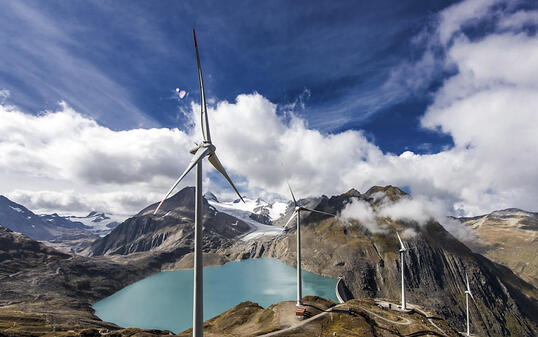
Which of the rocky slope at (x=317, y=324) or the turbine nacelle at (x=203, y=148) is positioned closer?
the turbine nacelle at (x=203, y=148)

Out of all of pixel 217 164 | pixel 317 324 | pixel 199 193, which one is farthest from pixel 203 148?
pixel 317 324

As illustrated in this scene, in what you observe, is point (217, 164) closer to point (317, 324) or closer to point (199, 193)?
point (199, 193)

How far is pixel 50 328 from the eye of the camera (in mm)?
116750

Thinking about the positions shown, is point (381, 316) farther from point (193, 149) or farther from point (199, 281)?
point (193, 149)

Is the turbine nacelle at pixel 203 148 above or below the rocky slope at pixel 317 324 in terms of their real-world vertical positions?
above

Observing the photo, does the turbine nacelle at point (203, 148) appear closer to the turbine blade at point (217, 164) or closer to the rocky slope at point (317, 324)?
the turbine blade at point (217, 164)

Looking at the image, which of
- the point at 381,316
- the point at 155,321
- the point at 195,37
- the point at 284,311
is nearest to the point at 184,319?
the point at 155,321

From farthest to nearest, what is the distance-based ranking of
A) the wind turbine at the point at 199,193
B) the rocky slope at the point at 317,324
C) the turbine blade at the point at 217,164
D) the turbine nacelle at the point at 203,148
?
1. the rocky slope at the point at 317,324
2. the turbine blade at the point at 217,164
3. the turbine nacelle at the point at 203,148
4. the wind turbine at the point at 199,193

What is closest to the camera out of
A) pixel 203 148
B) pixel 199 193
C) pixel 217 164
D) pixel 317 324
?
pixel 199 193

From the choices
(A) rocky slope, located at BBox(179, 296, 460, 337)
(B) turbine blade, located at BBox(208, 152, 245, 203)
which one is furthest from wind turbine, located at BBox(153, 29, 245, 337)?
(A) rocky slope, located at BBox(179, 296, 460, 337)

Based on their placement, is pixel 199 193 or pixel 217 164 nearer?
pixel 199 193

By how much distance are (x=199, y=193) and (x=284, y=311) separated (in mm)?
73697

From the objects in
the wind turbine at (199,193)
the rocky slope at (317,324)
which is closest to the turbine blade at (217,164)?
the wind turbine at (199,193)

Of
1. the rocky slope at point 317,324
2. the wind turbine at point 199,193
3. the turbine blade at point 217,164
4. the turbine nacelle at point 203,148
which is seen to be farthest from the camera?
the rocky slope at point 317,324
